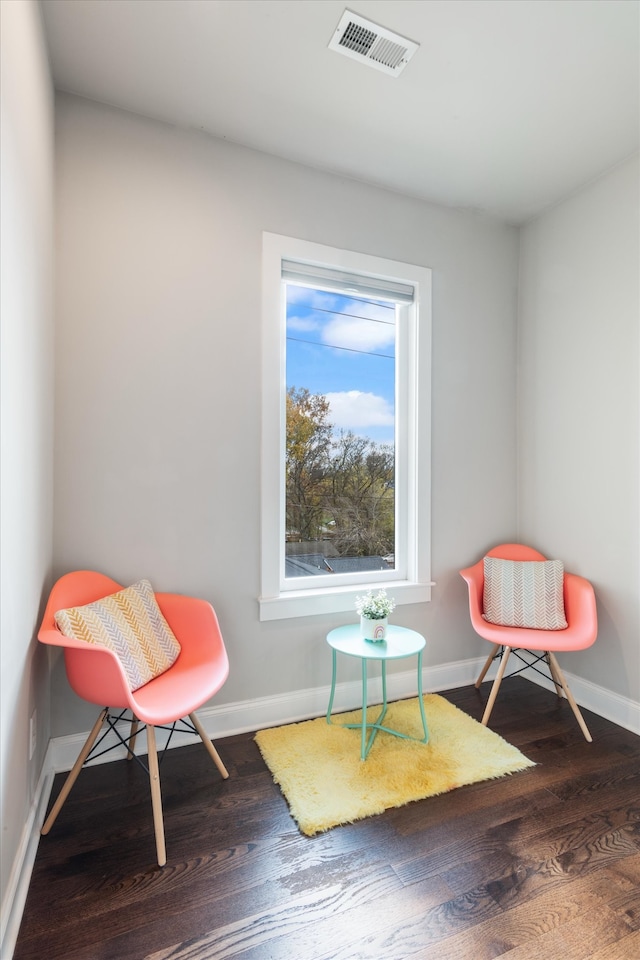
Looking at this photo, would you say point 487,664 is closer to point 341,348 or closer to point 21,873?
point 341,348

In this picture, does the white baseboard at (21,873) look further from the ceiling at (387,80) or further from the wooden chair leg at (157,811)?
the ceiling at (387,80)

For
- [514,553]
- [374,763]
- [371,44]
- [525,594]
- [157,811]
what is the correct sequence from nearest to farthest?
[157,811] → [371,44] → [374,763] → [525,594] → [514,553]

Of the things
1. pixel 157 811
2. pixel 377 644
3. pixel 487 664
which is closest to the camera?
pixel 157 811

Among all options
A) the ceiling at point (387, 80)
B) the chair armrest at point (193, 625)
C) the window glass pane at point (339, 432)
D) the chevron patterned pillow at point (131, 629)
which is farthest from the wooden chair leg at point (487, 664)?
the ceiling at point (387, 80)

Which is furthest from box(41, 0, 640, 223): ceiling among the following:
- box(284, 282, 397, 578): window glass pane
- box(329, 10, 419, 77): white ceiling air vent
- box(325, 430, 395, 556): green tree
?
box(325, 430, 395, 556): green tree

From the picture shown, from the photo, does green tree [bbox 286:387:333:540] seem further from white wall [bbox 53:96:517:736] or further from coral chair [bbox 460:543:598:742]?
coral chair [bbox 460:543:598:742]

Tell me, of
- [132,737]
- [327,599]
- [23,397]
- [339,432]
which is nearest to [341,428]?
[339,432]

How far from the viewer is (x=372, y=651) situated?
216cm

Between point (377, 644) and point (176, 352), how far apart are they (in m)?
1.62

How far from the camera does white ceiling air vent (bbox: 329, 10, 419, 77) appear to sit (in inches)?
69.4

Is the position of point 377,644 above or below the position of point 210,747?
above

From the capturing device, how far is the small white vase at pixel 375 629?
89.5 inches

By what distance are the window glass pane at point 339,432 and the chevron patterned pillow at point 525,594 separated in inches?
23.1

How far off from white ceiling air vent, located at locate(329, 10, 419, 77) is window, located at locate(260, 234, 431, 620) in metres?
0.78
